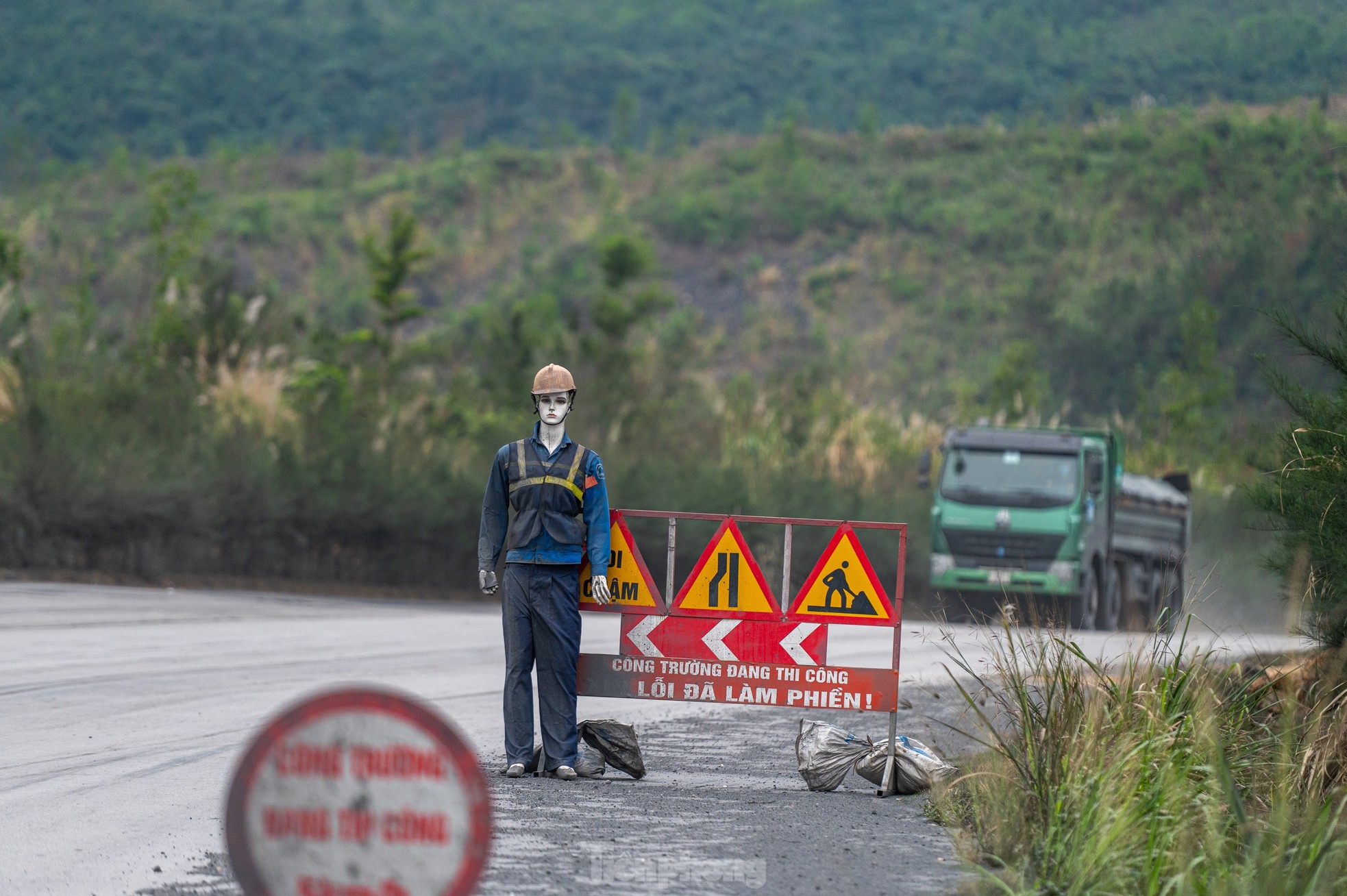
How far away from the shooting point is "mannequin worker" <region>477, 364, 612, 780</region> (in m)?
9.57

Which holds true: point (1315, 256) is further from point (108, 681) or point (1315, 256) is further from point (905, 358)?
point (108, 681)

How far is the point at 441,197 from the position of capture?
99.2m

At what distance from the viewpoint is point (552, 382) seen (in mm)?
9664

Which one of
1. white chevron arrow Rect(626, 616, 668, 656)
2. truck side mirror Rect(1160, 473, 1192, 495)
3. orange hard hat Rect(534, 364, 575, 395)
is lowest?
white chevron arrow Rect(626, 616, 668, 656)

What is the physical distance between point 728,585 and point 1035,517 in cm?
1786

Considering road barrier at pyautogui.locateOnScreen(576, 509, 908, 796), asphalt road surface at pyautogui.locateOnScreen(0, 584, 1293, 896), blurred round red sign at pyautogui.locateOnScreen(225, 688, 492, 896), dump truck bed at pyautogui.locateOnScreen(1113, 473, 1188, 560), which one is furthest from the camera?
dump truck bed at pyautogui.locateOnScreen(1113, 473, 1188, 560)

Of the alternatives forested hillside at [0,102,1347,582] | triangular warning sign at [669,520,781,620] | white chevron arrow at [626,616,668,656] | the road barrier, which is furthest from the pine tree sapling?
white chevron arrow at [626,616,668,656]

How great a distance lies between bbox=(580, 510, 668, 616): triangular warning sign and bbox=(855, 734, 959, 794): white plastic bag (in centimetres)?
134

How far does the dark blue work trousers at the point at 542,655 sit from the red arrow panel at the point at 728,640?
355 mm

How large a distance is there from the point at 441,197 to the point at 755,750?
9016 centimetres

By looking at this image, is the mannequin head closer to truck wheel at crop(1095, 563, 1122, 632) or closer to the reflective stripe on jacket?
the reflective stripe on jacket

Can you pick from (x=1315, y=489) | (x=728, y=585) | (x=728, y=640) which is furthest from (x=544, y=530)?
(x=1315, y=489)

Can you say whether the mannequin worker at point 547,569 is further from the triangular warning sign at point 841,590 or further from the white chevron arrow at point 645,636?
the triangular warning sign at point 841,590

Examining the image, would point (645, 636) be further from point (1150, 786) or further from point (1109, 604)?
point (1109, 604)
